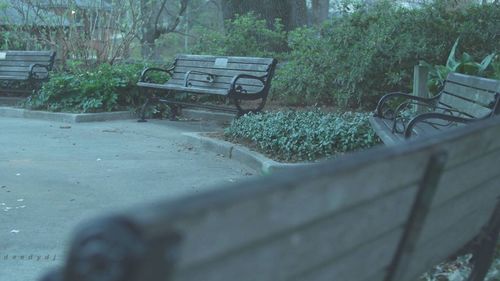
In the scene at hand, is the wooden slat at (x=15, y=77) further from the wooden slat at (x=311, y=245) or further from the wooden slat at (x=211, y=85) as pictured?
the wooden slat at (x=311, y=245)

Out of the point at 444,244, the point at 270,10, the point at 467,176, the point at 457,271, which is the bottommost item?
the point at 457,271

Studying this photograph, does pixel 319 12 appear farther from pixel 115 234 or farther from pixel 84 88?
pixel 115 234

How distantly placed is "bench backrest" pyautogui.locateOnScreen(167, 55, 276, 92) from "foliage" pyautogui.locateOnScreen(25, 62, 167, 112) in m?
0.94

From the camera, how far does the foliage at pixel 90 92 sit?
12.5m

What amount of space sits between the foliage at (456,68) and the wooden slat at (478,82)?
1.52 metres

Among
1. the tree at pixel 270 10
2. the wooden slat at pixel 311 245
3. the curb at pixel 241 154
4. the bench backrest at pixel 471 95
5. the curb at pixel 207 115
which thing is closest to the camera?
the wooden slat at pixel 311 245

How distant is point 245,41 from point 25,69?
4.42 metres

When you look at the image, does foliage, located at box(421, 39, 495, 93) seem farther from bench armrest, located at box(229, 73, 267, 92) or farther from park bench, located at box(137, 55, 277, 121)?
bench armrest, located at box(229, 73, 267, 92)

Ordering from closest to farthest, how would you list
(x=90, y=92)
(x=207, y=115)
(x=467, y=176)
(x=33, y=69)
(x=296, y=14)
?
(x=467, y=176)
(x=207, y=115)
(x=90, y=92)
(x=33, y=69)
(x=296, y=14)

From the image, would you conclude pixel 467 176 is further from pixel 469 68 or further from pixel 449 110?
pixel 469 68

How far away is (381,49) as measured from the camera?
1037 cm

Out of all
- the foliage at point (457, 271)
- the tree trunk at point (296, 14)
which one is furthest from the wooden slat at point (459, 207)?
the tree trunk at point (296, 14)

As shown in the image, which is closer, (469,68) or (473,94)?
(473,94)

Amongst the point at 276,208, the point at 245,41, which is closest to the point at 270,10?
the point at 245,41
